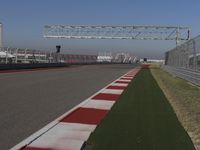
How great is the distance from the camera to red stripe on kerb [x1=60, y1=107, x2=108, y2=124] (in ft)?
25.5

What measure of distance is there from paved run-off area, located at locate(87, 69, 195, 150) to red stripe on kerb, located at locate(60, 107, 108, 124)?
0.60 ft

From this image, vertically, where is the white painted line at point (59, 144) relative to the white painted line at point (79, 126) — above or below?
below

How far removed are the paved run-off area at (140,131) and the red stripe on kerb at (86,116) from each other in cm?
18

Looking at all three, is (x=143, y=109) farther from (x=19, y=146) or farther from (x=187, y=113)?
(x=19, y=146)

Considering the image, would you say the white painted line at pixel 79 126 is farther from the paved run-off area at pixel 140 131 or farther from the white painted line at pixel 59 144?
the white painted line at pixel 59 144

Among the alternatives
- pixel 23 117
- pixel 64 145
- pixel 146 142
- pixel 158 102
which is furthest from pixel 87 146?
pixel 158 102

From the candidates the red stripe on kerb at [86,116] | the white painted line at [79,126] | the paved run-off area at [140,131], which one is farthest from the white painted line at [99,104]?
the white painted line at [79,126]

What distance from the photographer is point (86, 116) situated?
841cm

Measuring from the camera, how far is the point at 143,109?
9648 millimetres

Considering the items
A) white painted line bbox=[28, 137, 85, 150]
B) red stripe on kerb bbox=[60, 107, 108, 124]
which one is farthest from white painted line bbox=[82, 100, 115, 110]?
white painted line bbox=[28, 137, 85, 150]

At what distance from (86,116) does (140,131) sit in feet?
5.91

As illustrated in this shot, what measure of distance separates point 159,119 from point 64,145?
300 cm

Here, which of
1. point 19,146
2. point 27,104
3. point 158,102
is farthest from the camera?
point 158,102

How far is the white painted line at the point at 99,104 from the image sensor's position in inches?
391
